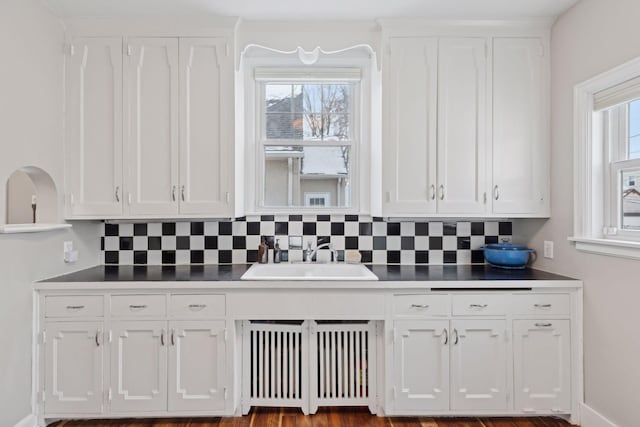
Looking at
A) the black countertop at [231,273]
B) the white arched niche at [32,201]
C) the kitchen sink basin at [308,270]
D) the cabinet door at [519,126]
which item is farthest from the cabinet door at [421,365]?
the white arched niche at [32,201]

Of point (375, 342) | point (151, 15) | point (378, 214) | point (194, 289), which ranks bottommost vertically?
point (375, 342)

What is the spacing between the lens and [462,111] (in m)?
2.42

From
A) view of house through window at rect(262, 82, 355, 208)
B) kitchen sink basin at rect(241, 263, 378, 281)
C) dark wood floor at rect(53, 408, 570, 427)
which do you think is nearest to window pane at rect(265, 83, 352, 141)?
view of house through window at rect(262, 82, 355, 208)

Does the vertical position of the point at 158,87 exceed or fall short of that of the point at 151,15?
it falls short

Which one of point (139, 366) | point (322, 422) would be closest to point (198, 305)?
point (139, 366)

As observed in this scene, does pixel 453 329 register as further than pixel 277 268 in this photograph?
No

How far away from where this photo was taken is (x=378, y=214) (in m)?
2.50

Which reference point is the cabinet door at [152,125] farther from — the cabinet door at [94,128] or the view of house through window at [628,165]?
the view of house through window at [628,165]

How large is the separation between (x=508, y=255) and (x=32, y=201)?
322 centimetres

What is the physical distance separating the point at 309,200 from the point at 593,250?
71.5 inches

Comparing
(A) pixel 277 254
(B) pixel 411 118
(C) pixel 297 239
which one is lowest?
(A) pixel 277 254

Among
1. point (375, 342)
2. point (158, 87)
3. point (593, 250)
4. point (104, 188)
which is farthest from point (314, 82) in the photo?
point (593, 250)

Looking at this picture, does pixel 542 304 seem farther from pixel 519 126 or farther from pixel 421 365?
pixel 519 126

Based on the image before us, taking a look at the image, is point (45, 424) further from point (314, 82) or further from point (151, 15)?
point (314, 82)
